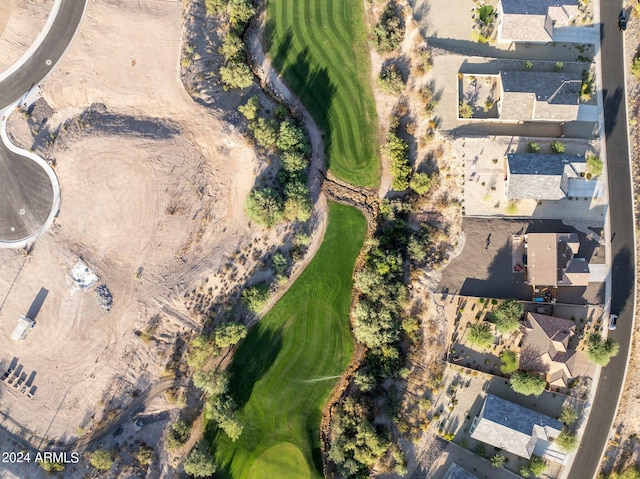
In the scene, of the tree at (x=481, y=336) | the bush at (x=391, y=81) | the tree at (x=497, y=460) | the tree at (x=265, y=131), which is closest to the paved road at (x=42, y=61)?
the tree at (x=265, y=131)

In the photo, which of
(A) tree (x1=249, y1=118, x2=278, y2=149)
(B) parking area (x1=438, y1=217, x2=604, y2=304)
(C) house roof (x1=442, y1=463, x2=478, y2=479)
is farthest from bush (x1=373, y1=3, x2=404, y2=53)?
(C) house roof (x1=442, y1=463, x2=478, y2=479)

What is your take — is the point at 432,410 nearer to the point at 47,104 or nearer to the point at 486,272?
the point at 486,272

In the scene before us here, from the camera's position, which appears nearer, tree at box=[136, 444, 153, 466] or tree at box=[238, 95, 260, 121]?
tree at box=[136, 444, 153, 466]

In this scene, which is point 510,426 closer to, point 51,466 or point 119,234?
point 119,234

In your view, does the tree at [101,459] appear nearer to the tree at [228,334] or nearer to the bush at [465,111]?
the tree at [228,334]

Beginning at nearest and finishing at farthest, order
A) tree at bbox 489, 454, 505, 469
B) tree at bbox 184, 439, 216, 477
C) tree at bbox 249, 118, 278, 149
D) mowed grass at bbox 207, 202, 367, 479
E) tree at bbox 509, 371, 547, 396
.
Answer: tree at bbox 184, 439, 216, 477
tree at bbox 509, 371, 547, 396
tree at bbox 489, 454, 505, 469
tree at bbox 249, 118, 278, 149
mowed grass at bbox 207, 202, 367, 479

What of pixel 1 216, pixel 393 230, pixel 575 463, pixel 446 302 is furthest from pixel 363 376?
pixel 1 216

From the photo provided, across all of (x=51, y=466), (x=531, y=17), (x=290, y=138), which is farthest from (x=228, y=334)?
(x=531, y=17)

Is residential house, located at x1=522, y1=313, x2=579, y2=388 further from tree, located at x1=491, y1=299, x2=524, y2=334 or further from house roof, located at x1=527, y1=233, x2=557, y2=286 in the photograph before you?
house roof, located at x1=527, y1=233, x2=557, y2=286
